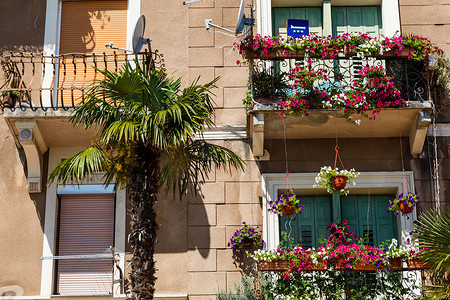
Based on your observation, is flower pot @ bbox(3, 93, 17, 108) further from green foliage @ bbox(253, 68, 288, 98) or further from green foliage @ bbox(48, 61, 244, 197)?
green foliage @ bbox(253, 68, 288, 98)

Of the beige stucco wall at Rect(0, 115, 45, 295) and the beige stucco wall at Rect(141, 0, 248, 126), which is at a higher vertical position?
the beige stucco wall at Rect(141, 0, 248, 126)

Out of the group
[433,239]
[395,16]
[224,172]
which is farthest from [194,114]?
[395,16]

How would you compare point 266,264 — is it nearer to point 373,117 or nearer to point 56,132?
point 373,117

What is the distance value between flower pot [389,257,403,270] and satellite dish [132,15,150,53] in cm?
577

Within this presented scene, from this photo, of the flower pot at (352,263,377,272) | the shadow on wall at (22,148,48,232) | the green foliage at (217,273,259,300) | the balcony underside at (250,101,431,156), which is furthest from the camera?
the shadow on wall at (22,148,48,232)

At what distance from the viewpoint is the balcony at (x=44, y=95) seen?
583 inches

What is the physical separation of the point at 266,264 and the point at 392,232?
8.91 ft

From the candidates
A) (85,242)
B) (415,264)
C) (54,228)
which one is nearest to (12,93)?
(54,228)

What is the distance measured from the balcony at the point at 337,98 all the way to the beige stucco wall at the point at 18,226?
14.1ft

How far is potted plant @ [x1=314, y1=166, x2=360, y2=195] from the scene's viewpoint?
46.3 ft

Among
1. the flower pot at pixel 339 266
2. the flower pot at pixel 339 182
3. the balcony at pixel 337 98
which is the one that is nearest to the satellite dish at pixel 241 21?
the balcony at pixel 337 98

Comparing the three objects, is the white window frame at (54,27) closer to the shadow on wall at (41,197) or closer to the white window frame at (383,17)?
the shadow on wall at (41,197)

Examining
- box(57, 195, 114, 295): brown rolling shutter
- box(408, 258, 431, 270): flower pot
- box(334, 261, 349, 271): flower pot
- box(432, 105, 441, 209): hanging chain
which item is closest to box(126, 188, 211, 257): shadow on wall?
box(57, 195, 114, 295): brown rolling shutter

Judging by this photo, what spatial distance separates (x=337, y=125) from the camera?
15.0m
